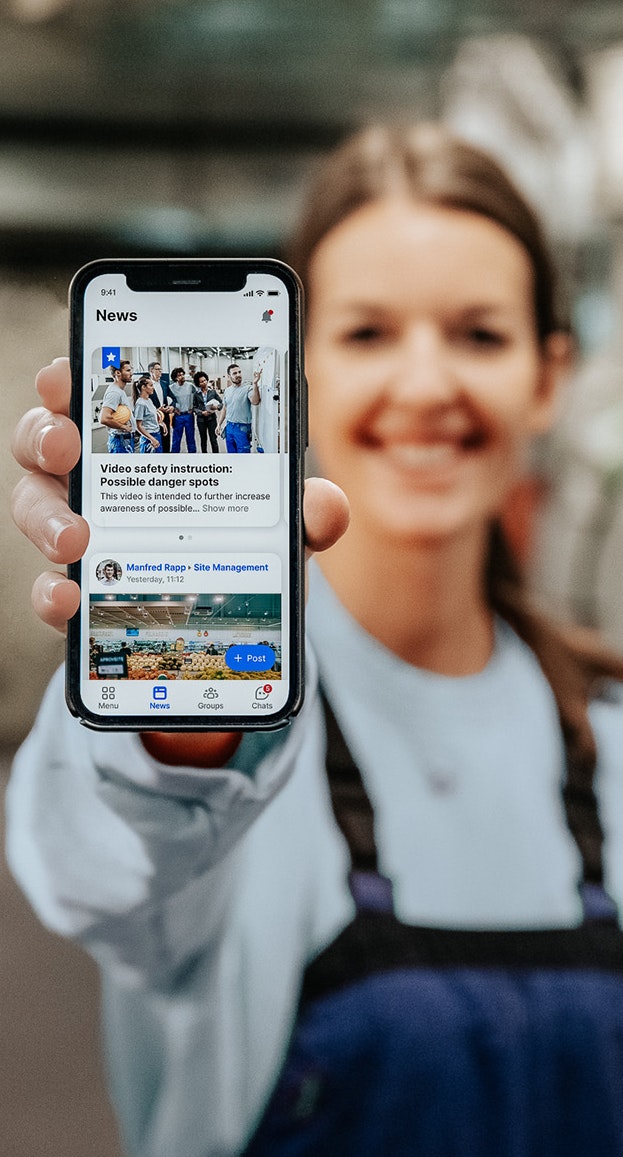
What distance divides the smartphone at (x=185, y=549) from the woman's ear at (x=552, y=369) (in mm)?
359

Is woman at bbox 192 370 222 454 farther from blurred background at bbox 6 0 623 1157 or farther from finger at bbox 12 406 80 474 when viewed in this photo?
blurred background at bbox 6 0 623 1157

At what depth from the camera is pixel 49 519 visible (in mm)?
404

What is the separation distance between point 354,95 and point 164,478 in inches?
16.8

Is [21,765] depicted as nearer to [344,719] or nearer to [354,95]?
[344,719]

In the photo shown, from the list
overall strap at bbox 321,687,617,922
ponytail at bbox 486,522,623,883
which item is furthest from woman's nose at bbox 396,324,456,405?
overall strap at bbox 321,687,617,922

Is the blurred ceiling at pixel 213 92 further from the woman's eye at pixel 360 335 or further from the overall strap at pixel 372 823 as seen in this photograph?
the overall strap at pixel 372 823

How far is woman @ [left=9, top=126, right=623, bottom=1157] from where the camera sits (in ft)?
2.18

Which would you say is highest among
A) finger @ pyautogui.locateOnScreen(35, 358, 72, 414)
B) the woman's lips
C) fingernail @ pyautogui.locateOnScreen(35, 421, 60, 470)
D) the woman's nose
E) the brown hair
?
the brown hair

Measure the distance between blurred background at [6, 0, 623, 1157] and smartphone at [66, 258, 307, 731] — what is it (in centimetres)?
32

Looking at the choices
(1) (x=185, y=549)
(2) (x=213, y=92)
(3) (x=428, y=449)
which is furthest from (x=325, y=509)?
(2) (x=213, y=92)

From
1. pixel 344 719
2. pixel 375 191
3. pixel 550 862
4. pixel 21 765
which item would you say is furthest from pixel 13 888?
pixel 375 191

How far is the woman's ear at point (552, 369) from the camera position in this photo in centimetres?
75

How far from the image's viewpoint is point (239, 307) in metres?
0.45

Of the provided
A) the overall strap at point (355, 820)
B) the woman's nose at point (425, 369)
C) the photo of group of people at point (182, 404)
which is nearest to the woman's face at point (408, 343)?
the woman's nose at point (425, 369)
